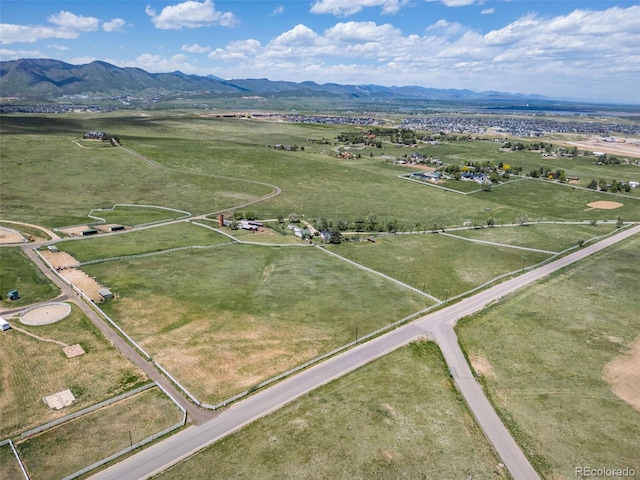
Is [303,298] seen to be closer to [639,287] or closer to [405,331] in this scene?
[405,331]

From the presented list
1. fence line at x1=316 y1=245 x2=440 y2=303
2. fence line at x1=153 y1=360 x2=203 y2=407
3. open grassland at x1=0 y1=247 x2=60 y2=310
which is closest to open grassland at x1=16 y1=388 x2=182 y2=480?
fence line at x1=153 y1=360 x2=203 y2=407

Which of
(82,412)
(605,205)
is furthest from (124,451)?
(605,205)

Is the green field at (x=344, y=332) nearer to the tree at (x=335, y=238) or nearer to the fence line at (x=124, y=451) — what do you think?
the fence line at (x=124, y=451)

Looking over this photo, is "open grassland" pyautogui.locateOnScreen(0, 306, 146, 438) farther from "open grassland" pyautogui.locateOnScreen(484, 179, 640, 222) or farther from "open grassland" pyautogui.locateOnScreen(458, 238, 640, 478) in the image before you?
"open grassland" pyautogui.locateOnScreen(484, 179, 640, 222)

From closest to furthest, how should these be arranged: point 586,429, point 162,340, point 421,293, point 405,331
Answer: point 586,429 → point 162,340 → point 405,331 → point 421,293

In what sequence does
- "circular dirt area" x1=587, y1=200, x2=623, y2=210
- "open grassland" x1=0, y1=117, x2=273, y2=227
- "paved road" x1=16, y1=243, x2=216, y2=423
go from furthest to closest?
"circular dirt area" x1=587, y1=200, x2=623, y2=210
"open grassland" x1=0, y1=117, x2=273, y2=227
"paved road" x1=16, y1=243, x2=216, y2=423

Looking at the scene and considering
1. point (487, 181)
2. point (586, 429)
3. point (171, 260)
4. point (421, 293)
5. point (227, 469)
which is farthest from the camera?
point (487, 181)

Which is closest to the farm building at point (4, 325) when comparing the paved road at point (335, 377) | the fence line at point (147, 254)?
the fence line at point (147, 254)

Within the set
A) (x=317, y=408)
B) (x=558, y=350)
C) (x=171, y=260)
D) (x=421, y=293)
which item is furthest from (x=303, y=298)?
(x=558, y=350)
